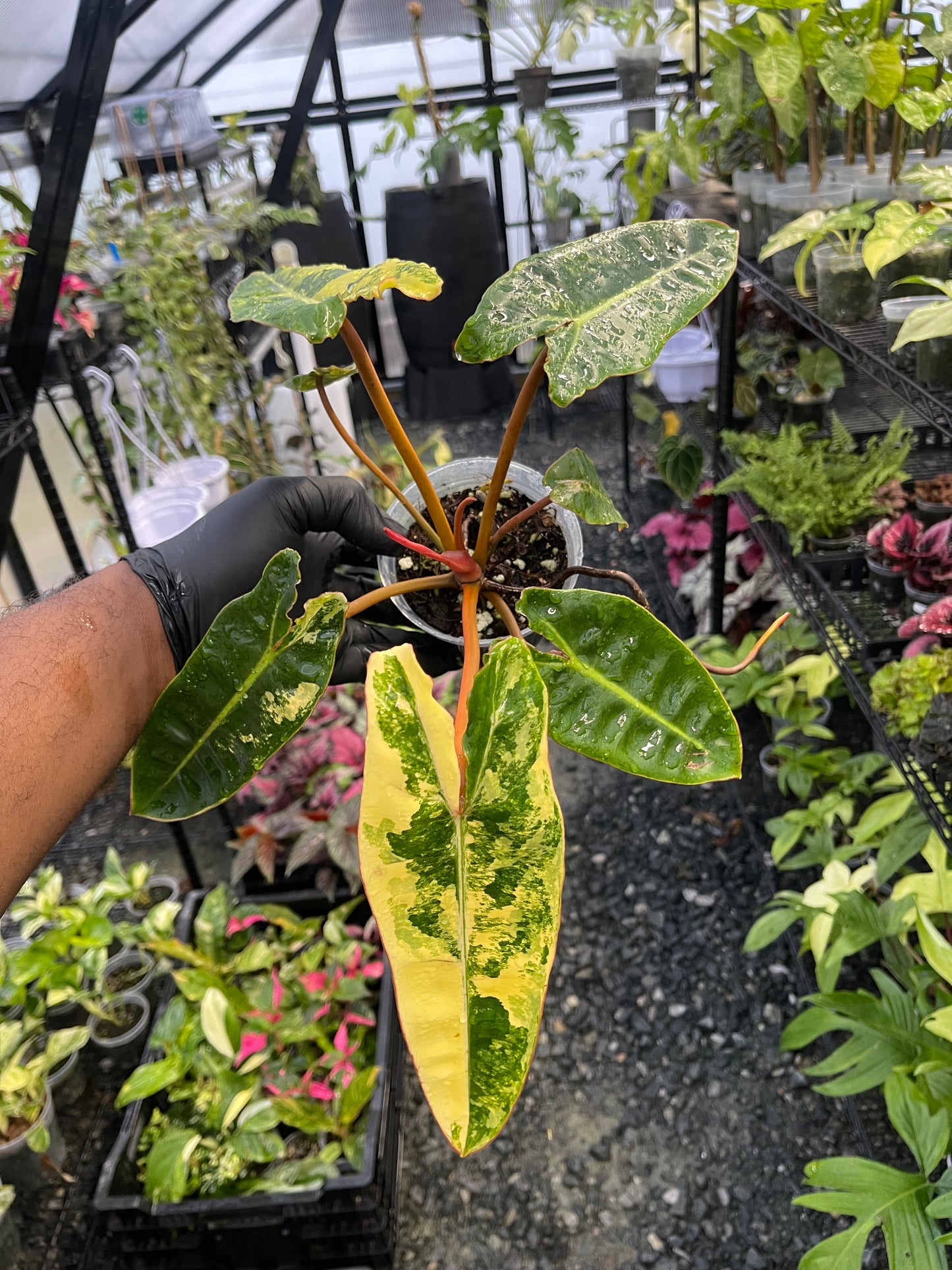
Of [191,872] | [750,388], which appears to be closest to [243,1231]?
[191,872]

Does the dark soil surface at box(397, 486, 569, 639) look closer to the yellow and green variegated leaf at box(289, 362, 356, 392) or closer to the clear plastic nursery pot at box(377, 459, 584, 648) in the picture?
the clear plastic nursery pot at box(377, 459, 584, 648)

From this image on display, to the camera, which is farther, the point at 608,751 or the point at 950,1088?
the point at 950,1088

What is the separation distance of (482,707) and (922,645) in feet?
3.35

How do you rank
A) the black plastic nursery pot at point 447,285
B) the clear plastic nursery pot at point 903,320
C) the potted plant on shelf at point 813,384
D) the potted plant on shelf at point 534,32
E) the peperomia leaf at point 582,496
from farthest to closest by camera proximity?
the black plastic nursery pot at point 447,285 < the potted plant on shelf at point 534,32 < the potted plant on shelf at point 813,384 < the clear plastic nursery pot at point 903,320 < the peperomia leaf at point 582,496

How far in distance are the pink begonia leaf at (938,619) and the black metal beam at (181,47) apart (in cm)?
395

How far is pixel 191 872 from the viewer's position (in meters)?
1.88

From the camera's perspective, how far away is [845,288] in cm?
135

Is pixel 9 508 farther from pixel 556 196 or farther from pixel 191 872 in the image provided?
pixel 556 196

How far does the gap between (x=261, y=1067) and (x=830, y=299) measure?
157 centimetres

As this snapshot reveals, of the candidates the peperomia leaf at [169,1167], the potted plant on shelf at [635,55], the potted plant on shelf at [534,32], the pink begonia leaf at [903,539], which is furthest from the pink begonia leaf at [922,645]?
the potted plant on shelf at [534,32]

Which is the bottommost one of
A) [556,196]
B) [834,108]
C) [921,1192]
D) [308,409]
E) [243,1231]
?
[243,1231]

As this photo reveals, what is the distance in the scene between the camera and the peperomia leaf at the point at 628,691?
656 mm

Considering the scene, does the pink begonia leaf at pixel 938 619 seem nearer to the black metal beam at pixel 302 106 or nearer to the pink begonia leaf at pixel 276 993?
the pink begonia leaf at pixel 276 993

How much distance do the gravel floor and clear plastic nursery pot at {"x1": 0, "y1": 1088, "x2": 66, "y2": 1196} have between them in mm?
37
